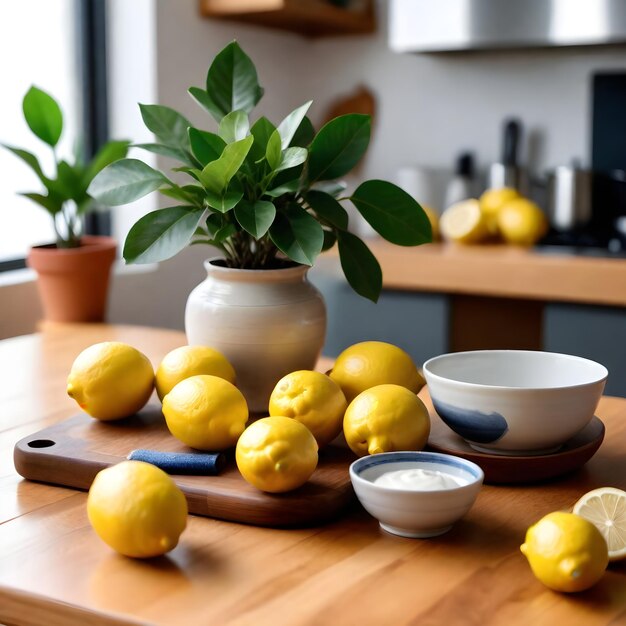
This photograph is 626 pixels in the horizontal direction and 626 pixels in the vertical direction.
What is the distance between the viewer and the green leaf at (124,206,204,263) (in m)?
1.09

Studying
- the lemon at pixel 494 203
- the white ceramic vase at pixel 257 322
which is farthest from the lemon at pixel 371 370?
the lemon at pixel 494 203

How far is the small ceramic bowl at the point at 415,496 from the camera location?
0.83m

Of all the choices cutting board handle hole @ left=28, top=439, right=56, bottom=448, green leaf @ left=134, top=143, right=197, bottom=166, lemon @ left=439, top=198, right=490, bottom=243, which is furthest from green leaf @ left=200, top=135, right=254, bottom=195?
lemon @ left=439, top=198, right=490, bottom=243

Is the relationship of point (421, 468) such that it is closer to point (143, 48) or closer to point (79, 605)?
point (79, 605)

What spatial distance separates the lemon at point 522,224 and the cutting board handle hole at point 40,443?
1.82m

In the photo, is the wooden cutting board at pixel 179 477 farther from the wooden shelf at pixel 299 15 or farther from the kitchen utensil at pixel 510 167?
the kitchen utensil at pixel 510 167

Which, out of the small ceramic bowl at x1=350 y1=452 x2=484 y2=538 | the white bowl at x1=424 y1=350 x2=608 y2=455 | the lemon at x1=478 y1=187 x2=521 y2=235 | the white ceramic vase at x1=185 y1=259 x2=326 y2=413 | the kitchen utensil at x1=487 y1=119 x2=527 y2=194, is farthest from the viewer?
the kitchen utensil at x1=487 y1=119 x2=527 y2=194

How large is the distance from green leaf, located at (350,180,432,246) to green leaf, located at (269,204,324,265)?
0.07 metres

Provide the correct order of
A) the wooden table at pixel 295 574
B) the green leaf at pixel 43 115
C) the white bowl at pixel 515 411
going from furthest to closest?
the green leaf at pixel 43 115 < the white bowl at pixel 515 411 < the wooden table at pixel 295 574

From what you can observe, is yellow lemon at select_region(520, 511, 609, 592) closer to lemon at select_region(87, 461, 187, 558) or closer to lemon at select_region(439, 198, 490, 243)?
lemon at select_region(87, 461, 187, 558)

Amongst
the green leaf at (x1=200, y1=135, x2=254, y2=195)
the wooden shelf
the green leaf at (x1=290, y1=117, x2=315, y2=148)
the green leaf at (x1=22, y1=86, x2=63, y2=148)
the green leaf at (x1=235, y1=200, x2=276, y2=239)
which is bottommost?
the green leaf at (x1=235, y1=200, x2=276, y2=239)

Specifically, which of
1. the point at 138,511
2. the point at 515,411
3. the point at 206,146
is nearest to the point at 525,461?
the point at 515,411

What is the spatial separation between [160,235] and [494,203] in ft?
5.98

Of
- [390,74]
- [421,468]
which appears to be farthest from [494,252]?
[421,468]
